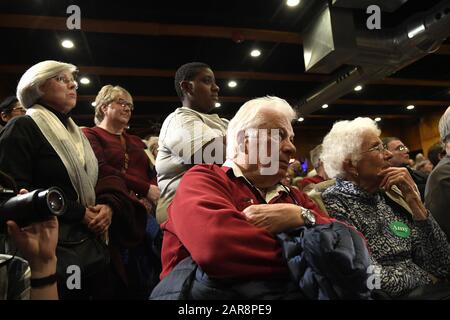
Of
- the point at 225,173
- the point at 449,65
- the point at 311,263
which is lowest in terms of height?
the point at 311,263

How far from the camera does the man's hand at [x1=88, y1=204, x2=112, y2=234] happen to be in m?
1.33

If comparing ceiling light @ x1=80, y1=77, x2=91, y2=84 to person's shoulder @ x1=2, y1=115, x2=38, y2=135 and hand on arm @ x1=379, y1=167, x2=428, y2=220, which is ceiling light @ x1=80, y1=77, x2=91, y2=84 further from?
hand on arm @ x1=379, y1=167, x2=428, y2=220

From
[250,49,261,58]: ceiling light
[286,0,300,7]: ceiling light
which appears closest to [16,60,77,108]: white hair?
[286,0,300,7]: ceiling light

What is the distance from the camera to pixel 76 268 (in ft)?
3.84

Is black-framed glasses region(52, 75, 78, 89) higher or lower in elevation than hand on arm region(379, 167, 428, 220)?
higher

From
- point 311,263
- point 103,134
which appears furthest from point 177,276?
point 103,134

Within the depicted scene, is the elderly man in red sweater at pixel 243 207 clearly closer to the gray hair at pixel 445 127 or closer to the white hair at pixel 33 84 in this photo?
the white hair at pixel 33 84

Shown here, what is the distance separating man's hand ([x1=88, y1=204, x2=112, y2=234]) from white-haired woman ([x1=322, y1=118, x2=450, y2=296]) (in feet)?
2.89

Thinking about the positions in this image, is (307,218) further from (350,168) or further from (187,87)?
(187,87)

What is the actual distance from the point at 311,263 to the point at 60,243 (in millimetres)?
837

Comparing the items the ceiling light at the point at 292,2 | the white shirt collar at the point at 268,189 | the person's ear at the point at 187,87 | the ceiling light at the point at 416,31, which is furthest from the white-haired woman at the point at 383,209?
the ceiling light at the point at 416,31
